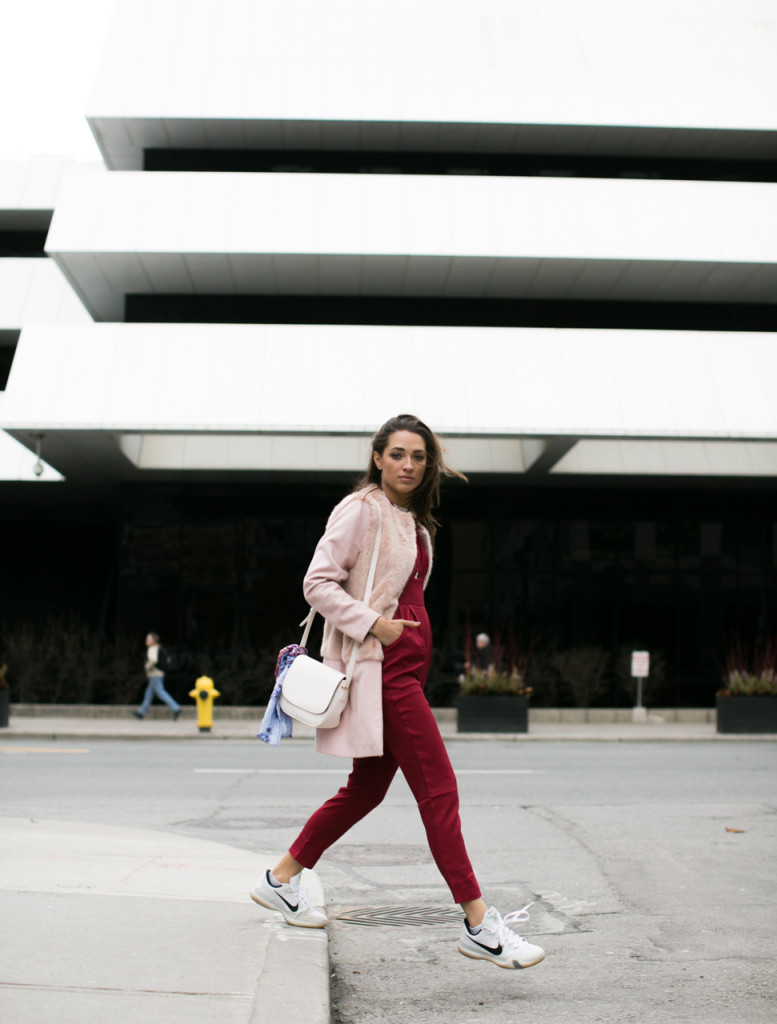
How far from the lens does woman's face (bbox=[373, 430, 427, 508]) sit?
418 centimetres

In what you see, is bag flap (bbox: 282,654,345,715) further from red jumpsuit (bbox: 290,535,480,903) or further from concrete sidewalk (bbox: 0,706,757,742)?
concrete sidewalk (bbox: 0,706,757,742)

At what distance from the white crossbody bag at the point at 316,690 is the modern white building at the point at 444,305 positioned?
15.5 meters

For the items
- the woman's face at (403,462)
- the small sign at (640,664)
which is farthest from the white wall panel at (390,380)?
the woman's face at (403,462)

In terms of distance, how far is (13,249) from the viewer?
28062 mm

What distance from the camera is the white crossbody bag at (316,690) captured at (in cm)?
387

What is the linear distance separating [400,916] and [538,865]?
4.93 ft

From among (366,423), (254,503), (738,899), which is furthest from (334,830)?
(254,503)

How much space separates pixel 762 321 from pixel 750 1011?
75.0 ft

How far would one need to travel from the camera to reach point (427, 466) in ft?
14.0

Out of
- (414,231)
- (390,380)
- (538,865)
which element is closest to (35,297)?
(414,231)

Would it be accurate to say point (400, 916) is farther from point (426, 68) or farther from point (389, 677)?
point (426, 68)

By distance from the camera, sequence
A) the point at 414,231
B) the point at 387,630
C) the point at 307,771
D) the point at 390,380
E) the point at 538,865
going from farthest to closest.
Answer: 1. the point at 414,231
2. the point at 390,380
3. the point at 307,771
4. the point at 538,865
5. the point at 387,630

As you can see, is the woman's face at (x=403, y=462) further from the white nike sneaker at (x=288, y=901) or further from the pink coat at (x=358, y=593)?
the white nike sneaker at (x=288, y=901)

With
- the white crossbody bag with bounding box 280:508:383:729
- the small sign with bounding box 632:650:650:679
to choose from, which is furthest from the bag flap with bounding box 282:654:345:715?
the small sign with bounding box 632:650:650:679
